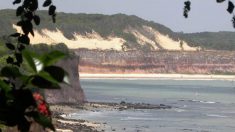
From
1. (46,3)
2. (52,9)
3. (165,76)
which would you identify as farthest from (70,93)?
(165,76)

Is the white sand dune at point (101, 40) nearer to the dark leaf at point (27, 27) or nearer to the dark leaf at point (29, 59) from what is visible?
the dark leaf at point (27, 27)

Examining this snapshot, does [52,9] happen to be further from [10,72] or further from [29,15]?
[10,72]

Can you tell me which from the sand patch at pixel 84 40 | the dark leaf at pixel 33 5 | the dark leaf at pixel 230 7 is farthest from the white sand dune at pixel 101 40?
the dark leaf at pixel 33 5

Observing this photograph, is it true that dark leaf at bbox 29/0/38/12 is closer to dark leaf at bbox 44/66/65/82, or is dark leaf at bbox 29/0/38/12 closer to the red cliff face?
dark leaf at bbox 44/66/65/82

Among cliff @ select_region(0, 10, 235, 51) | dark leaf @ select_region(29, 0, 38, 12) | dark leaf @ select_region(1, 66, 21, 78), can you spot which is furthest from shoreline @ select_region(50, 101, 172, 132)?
cliff @ select_region(0, 10, 235, 51)

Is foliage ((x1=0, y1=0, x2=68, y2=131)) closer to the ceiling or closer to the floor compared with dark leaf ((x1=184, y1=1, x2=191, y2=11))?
closer to the floor

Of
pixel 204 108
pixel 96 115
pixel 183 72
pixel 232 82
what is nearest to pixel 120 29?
pixel 183 72

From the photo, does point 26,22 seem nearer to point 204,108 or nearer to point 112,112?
point 112,112

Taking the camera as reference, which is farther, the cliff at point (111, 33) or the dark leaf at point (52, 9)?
the cliff at point (111, 33)

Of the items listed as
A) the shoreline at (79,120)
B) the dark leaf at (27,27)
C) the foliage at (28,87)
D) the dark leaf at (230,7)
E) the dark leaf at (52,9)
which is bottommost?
the shoreline at (79,120)

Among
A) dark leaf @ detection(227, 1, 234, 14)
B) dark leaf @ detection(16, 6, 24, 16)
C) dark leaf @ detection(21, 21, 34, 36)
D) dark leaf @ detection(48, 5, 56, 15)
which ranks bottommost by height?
dark leaf @ detection(21, 21, 34, 36)

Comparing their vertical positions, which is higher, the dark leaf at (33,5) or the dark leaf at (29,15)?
the dark leaf at (33,5)

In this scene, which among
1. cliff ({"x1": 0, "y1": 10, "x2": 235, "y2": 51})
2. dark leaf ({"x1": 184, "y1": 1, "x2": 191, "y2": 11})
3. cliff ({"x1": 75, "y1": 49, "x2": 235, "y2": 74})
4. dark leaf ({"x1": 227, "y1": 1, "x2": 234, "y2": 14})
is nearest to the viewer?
dark leaf ({"x1": 227, "y1": 1, "x2": 234, "y2": 14})

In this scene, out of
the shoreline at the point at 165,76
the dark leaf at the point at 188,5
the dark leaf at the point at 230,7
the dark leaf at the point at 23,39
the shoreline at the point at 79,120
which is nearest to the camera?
the dark leaf at the point at 23,39
